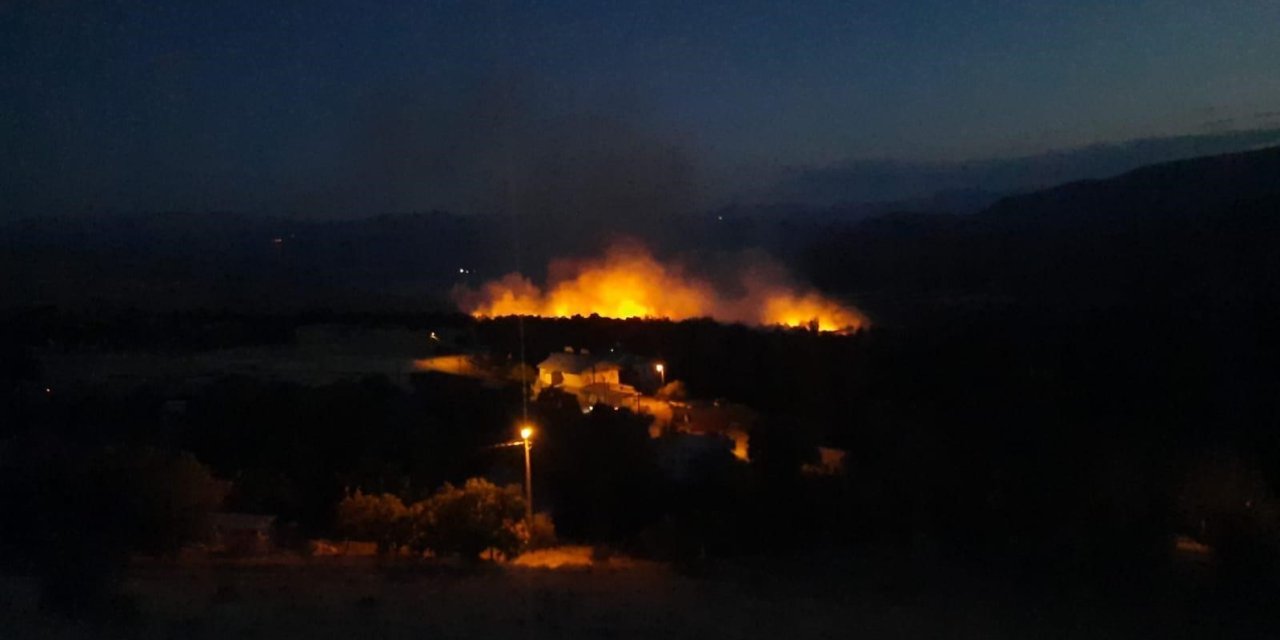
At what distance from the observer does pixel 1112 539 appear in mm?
12953

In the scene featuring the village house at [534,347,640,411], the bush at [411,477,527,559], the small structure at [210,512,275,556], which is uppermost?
the bush at [411,477,527,559]

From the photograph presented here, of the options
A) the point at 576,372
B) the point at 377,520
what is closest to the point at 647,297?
the point at 576,372

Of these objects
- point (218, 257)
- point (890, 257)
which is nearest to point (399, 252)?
point (218, 257)

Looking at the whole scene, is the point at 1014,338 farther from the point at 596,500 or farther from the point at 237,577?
the point at 237,577

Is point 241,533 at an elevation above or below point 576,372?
above

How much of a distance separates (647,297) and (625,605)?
4336 centimetres

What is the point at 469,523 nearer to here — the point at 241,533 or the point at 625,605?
the point at 241,533

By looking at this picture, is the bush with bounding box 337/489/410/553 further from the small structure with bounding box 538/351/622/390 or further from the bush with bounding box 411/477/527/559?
the small structure with bounding box 538/351/622/390

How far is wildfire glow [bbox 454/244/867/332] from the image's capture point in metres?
49.2


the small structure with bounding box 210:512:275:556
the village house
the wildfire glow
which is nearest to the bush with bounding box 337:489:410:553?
the small structure with bounding box 210:512:275:556

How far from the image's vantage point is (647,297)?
54.4 metres

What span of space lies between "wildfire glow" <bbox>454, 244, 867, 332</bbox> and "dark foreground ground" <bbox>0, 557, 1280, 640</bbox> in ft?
110

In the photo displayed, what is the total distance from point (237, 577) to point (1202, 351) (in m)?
15.9

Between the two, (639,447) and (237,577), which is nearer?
(237,577)
